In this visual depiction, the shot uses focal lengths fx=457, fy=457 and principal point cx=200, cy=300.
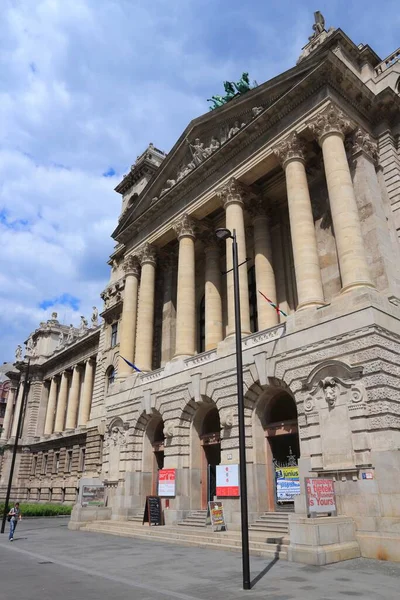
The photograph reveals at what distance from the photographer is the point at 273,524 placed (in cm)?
1778

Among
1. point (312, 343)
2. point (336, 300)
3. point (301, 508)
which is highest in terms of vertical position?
point (336, 300)

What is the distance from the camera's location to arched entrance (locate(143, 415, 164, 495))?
2719 centimetres

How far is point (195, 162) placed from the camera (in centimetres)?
3019

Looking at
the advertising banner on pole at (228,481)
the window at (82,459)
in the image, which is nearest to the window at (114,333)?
the window at (82,459)

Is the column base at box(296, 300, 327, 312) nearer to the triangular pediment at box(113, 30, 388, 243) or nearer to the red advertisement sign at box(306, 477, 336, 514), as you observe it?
the red advertisement sign at box(306, 477, 336, 514)

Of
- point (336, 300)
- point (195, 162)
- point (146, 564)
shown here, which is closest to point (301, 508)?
point (146, 564)

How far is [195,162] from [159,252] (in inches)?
293

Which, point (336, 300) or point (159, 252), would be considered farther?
point (159, 252)

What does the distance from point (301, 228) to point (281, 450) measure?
10.2m

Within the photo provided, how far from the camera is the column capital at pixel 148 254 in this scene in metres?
33.2

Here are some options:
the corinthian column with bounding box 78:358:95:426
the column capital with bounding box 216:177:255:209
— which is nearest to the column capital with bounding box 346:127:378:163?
the column capital with bounding box 216:177:255:209

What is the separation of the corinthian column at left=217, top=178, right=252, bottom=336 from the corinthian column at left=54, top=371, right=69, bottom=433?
4232 centimetres

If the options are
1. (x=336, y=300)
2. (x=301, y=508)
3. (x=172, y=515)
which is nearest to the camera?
(x=301, y=508)

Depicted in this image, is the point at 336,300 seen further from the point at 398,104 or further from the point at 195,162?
the point at 195,162
